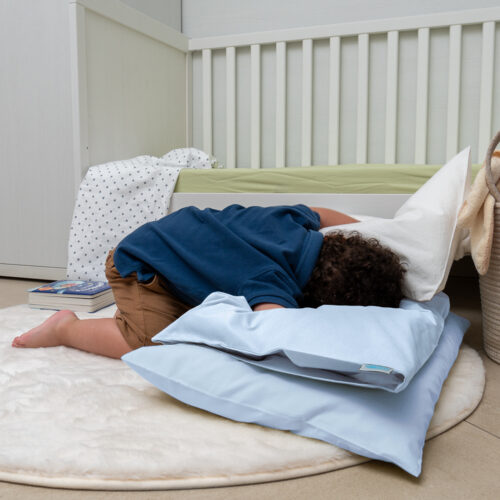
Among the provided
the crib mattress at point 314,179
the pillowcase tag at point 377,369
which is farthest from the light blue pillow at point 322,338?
the crib mattress at point 314,179

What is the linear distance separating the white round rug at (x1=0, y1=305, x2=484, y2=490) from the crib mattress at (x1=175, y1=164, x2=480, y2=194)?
59cm

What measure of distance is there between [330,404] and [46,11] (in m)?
1.52

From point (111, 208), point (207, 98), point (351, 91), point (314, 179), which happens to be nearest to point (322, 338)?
point (314, 179)

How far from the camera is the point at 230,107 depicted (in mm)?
2084

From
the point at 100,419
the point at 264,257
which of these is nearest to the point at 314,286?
the point at 264,257

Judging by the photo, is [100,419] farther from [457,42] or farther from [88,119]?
[457,42]

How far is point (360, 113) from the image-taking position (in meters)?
1.90

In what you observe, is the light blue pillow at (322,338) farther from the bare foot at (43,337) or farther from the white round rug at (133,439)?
the bare foot at (43,337)

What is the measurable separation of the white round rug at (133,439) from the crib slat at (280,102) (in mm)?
1321

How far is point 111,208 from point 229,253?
763mm

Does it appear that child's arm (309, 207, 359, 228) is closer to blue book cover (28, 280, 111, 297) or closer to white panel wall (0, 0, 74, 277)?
blue book cover (28, 280, 111, 297)

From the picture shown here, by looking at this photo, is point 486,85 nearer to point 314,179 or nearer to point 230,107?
point 314,179

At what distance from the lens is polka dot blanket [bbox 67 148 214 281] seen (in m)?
1.50

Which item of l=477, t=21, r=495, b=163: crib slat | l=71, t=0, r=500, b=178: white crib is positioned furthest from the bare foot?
l=477, t=21, r=495, b=163: crib slat
